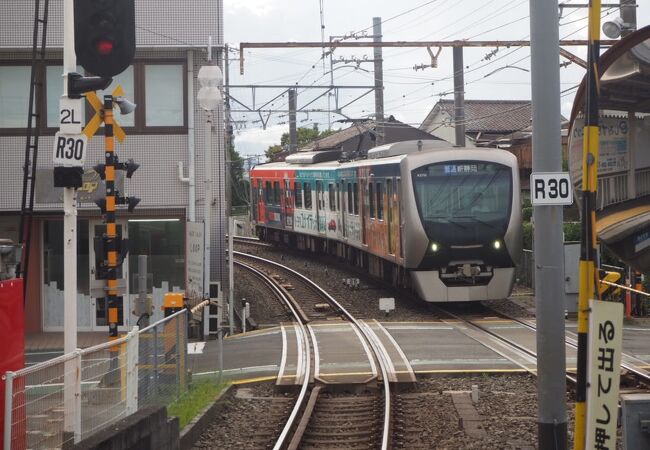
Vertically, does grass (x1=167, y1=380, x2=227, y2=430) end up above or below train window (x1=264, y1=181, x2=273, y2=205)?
below

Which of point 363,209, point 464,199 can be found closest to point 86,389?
point 464,199

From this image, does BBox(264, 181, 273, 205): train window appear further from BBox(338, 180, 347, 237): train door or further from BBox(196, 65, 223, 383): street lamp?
BBox(196, 65, 223, 383): street lamp

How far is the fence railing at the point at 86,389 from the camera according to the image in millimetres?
5953

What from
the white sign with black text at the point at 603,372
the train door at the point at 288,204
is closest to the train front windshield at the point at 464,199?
the white sign with black text at the point at 603,372

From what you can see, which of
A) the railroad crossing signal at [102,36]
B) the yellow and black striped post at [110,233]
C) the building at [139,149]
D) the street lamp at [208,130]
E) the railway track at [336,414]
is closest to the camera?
the railroad crossing signal at [102,36]

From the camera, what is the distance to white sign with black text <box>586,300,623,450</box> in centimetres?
544

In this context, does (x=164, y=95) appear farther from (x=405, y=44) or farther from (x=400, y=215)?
(x=405, y=44)

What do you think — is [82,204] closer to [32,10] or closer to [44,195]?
[44,195]

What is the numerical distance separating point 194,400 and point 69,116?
397 centimetres

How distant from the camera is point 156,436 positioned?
8.06 meters

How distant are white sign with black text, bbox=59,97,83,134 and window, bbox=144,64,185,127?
980cm

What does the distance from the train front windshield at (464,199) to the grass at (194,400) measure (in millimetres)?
7034

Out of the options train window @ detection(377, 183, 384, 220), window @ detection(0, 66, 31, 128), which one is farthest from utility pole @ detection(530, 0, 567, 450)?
train window @ detection(377, 183, 384, 220)

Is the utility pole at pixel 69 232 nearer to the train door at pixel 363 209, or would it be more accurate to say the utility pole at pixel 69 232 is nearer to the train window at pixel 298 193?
the train door at pixel 363 209
